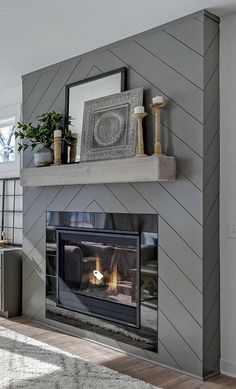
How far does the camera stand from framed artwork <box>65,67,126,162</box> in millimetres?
3764

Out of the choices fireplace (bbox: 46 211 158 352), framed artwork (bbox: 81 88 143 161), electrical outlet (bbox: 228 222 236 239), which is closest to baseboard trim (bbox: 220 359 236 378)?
fireplace (bbox: 46 211 158 352)

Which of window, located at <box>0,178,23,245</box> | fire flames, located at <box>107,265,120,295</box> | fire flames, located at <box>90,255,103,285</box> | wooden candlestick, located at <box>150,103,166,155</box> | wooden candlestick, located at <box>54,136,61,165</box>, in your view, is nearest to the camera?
wooden candlestick, located at <box>150,103,166,155</box>

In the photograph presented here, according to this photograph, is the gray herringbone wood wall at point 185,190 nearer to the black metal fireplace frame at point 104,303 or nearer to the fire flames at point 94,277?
the black metal fireplace frame at point 104,303

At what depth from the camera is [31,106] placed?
4.71 metres

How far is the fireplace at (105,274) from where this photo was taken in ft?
11.5

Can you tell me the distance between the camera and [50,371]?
10.4 ft

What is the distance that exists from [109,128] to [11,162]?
2.16 metres

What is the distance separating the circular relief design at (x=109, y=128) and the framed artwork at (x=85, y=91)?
0.22 m

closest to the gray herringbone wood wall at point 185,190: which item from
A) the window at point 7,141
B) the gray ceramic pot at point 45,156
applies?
the gray ceramic pot at point 45,156

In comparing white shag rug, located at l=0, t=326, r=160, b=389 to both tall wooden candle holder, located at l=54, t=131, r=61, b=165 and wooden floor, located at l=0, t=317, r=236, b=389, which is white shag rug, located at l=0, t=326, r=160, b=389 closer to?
wooden floor, located at l=0, t=317, r=236, b=389

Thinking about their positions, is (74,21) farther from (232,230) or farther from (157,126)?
(232,230)

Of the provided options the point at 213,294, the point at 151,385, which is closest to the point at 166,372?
the point at 151,385

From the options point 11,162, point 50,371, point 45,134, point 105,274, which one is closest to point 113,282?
point 105,274

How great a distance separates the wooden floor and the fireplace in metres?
0.13
